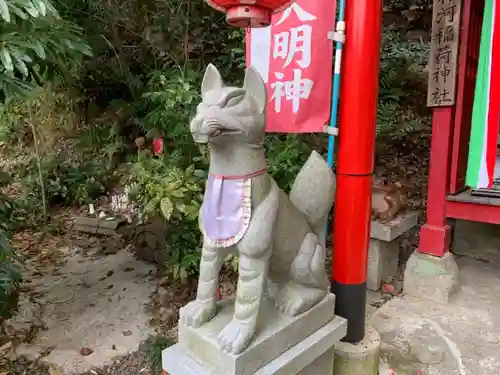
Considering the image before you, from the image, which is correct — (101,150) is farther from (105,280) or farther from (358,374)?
(358,374)

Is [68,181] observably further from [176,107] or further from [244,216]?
[244,216]

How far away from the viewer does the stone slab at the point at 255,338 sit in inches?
70.8

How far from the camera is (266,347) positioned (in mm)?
1879

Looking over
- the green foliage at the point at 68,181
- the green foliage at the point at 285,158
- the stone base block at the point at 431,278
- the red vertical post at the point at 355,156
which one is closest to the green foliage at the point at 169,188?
the green foliage at the point at 285,158

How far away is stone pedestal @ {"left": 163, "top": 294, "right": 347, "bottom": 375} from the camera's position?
1825 mm

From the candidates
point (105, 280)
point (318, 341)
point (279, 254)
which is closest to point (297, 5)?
point (279, 254)

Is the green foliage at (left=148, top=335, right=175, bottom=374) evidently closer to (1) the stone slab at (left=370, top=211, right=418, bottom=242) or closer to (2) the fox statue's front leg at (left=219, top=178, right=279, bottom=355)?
(2) the fox statue's front leg at (left=219, top=178, right=279, bottom=355)

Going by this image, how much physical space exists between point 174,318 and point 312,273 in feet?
6.73

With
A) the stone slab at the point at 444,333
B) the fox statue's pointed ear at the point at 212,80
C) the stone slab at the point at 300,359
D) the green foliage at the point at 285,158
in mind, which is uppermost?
the fox statue's pointed ear at the point at 212,80

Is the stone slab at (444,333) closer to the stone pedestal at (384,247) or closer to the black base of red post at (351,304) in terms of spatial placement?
the stone pedestal at (384,247)

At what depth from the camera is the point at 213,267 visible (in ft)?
6.33

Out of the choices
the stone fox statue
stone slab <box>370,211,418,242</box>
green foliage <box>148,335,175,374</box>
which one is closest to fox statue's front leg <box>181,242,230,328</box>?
the stone fox statue

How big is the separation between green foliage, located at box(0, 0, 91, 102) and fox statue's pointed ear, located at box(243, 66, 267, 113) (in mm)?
1144

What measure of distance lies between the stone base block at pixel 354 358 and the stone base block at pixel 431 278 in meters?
1.35
